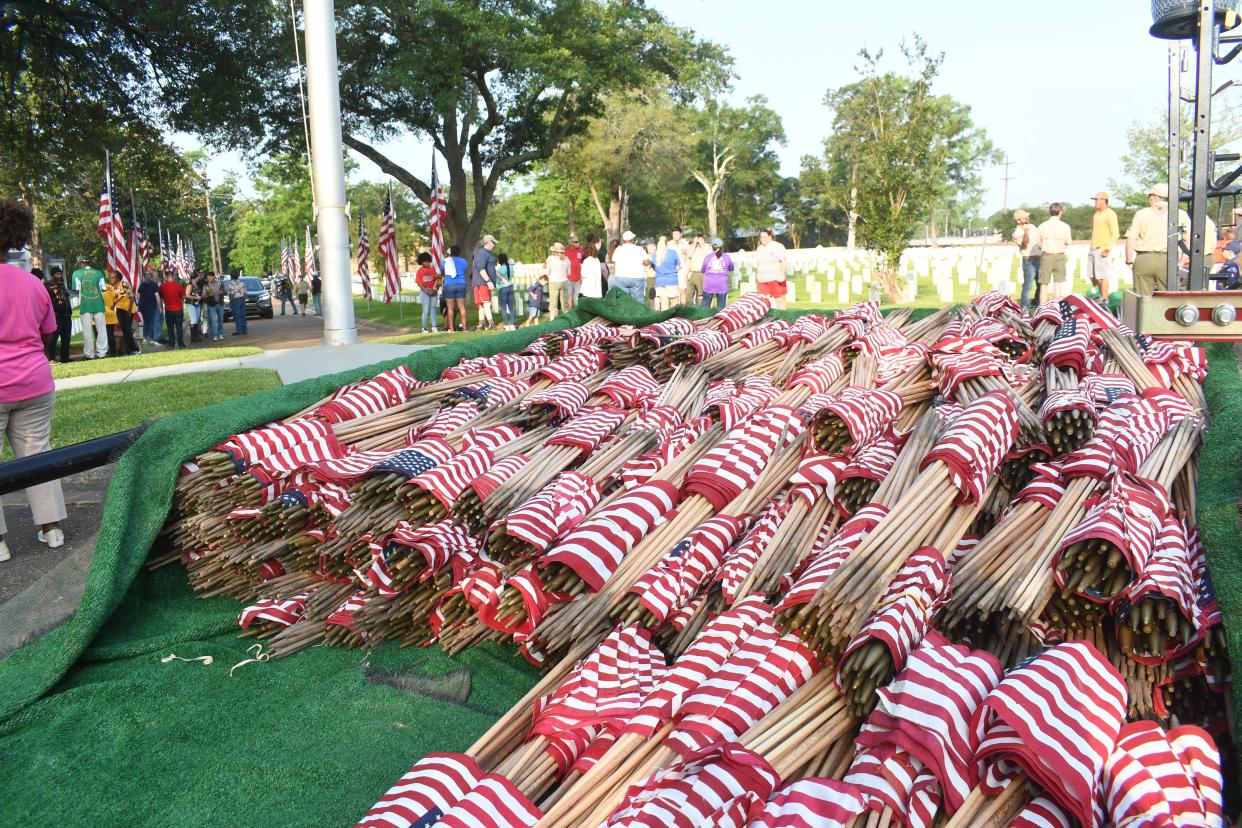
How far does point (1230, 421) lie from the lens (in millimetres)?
2900

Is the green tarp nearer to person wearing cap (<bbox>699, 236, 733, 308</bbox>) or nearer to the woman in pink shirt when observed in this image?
the woman in pink shirt

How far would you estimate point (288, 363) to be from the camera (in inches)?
439

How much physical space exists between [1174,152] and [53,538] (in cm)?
621

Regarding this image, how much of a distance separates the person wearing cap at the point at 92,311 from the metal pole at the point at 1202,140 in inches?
661

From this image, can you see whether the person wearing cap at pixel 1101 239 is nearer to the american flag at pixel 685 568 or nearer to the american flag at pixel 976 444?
the american flag at pixel 976 444

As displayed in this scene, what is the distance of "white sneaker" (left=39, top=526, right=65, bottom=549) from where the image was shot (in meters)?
5.13

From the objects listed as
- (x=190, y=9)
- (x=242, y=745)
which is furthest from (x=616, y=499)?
(x=190, y=9)

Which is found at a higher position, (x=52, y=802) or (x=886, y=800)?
(x=886, y=800)

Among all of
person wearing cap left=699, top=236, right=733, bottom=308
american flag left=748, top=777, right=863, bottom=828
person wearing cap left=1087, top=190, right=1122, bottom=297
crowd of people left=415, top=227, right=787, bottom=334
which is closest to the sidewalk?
crowd of people left=415, top=227, right=787, bottom=334

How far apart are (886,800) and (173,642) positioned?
2.51m

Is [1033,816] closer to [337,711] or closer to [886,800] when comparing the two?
[886,800]

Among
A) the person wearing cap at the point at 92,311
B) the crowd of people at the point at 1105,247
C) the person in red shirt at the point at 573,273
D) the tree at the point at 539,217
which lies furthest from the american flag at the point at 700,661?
the tree at the point at 539,217

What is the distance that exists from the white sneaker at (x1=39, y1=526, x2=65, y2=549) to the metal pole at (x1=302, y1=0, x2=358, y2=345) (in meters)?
7.39

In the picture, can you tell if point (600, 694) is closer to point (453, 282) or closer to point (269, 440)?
point (269, 440)
